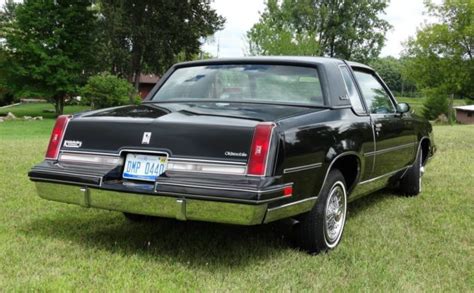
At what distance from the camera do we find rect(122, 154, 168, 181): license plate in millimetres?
3657

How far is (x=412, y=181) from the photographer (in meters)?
6.39

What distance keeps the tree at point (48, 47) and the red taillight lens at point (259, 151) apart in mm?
33887

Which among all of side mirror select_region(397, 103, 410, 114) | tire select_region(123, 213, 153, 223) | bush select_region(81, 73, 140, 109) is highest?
side mirror select_region(397, 103, 410, 114)

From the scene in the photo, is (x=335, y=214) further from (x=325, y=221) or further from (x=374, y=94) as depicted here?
(x=374, y=94)

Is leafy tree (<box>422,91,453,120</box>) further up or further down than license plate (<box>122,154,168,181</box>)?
further down

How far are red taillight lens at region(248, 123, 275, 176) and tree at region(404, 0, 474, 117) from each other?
24996mm

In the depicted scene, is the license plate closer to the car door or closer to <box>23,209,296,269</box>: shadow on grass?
<box>23,209,296,269</box>: shadow on grass

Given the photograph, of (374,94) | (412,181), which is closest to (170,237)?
(374,94)

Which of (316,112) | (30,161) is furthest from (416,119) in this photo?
(30,161)

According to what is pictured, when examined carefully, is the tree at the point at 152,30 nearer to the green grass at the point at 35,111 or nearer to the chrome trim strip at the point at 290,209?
the green grass at the point at 35,111

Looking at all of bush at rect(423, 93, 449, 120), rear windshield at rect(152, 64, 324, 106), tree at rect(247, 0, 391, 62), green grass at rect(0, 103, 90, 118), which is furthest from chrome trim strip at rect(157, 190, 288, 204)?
bush at rect(423, 93, 449, 120)

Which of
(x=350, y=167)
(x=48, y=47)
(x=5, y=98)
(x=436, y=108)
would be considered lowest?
(x=5, y=98)

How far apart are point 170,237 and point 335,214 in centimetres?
140

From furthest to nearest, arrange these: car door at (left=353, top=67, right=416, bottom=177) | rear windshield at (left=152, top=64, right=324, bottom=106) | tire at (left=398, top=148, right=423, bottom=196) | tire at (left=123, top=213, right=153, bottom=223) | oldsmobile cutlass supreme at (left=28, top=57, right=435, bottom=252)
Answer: tire at (left=398, top=148, right=423, bottom=196) → car door at (left=353, top=67, right=416, bottom=177) → tire at (left=123, top=213, right=153, bottom=223) → rear windshield at (left=152, top=64, right=324, bottom=106) → oldsmobile cutlass supreme at (left=28, top=57, right=435, bottom=252)
